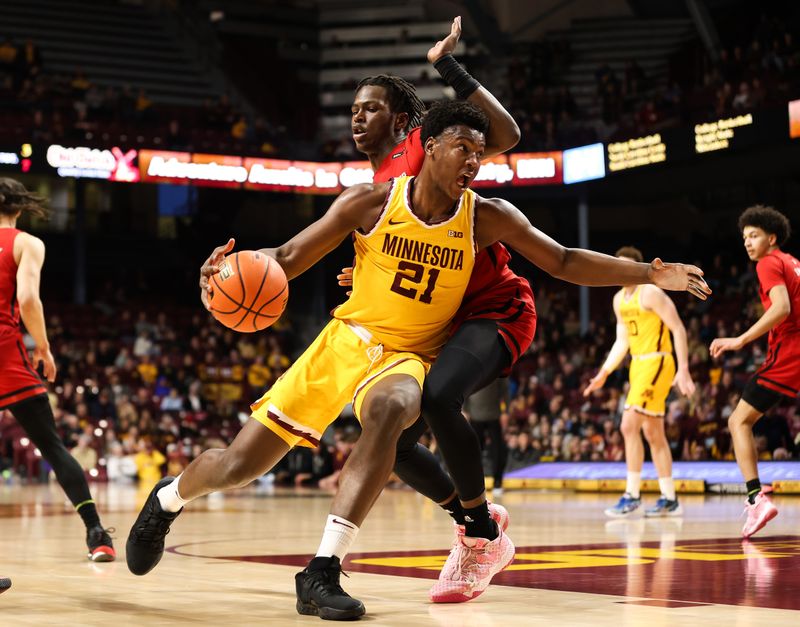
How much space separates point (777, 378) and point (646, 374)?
2.40m

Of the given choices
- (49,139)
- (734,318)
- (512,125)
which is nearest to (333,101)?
(49,139)

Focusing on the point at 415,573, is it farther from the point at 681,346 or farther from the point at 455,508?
the point at 681,346

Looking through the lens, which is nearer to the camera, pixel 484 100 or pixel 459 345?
pixel 459 345

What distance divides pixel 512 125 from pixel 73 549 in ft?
11.2

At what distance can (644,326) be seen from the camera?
9578 mm

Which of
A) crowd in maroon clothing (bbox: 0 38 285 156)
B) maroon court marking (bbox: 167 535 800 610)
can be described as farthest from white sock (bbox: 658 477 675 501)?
crowd in maroon clothing (bbox: 0 38 285 156)

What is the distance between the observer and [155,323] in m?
24.7

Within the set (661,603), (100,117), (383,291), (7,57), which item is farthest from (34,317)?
(7,57)

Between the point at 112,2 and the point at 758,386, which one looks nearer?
the point at 758,386

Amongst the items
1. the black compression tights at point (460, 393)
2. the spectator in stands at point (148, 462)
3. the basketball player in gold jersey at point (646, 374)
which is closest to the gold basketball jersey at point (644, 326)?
the basketball player in gold jersey at point (646, 374)

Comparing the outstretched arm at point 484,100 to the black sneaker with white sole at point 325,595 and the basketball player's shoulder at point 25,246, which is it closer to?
the black sneaker with white sole at point 325,595

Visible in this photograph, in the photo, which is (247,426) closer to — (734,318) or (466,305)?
(466,305)

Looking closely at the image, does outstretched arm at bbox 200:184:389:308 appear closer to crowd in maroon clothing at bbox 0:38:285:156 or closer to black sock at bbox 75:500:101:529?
black sock at bbox 75:500:101:529

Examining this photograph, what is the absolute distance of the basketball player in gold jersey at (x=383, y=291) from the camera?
4223 mm
